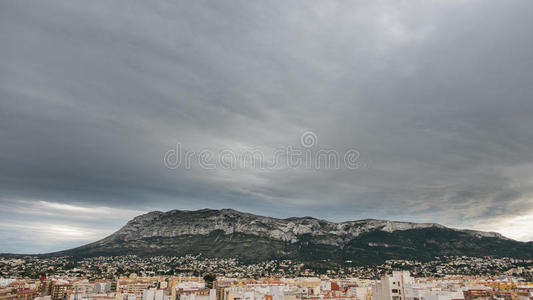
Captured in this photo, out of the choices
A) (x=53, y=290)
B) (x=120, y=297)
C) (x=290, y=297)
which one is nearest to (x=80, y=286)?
(x=53, y=290)

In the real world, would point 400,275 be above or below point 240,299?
above

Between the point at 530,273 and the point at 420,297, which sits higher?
the point at 420,297

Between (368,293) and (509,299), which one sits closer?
(509,299)

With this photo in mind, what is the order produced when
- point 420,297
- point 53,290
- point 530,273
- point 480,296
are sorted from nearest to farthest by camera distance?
point 420,297 < point 480,296 < point 53,290 < point 530,273

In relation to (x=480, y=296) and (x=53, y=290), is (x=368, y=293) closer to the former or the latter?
(x=480, y=296)

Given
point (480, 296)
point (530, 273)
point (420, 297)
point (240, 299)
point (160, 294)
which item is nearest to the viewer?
point (420, 297)

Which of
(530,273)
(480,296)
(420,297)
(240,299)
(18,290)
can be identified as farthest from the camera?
(530,273)

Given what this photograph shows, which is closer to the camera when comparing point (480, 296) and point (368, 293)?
point (480, 296)

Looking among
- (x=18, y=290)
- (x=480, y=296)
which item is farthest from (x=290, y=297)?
(x=18, y=290)

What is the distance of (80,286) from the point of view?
108 metres

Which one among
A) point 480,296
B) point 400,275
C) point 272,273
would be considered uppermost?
point 400,275

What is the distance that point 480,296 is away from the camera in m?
66.1

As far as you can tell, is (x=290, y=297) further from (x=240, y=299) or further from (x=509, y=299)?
(x=509, y=299)

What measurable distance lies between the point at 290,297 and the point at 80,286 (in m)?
81.2
